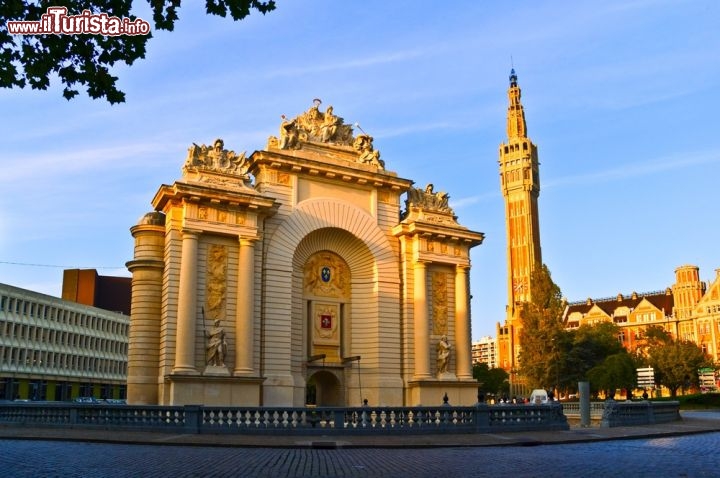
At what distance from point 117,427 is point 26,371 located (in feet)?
195

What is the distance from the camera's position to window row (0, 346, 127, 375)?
243ft

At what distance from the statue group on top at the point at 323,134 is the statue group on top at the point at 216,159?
281cm

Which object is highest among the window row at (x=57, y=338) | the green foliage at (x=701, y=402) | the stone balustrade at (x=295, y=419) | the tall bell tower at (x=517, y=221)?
the tall bell tower at (x=517, y=221)

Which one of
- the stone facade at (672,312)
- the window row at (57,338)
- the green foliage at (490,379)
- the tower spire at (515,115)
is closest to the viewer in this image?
the window row at (57,338)

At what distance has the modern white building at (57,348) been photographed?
243 feet

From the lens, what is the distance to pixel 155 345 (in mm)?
34719

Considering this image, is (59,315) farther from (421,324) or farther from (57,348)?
(421,324)

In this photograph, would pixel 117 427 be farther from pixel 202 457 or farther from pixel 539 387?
pixel 539 387

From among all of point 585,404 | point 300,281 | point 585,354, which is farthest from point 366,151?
point 585,354

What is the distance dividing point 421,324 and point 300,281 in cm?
728

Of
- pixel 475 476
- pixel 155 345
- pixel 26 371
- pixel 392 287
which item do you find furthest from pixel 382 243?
pixel 26 371

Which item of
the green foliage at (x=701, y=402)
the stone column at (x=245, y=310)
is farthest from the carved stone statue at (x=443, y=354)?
the green foliage at (x=701, y=402)

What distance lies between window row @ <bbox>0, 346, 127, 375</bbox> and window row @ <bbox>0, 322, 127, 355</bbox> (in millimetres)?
1317

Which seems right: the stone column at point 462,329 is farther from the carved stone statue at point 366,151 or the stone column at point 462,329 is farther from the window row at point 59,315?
the window row at point 59,315
